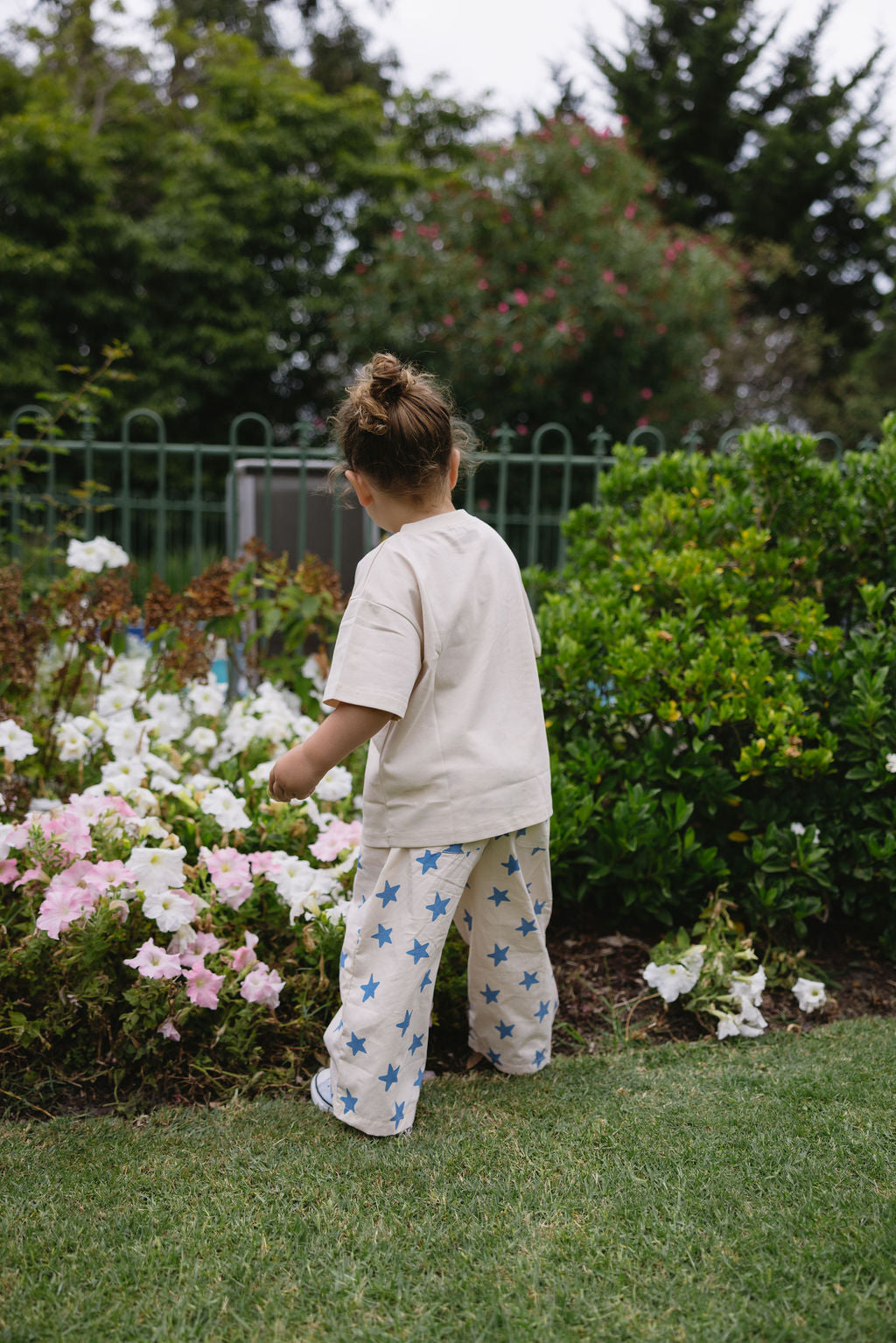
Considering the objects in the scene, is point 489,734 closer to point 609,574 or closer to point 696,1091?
point 696,1091

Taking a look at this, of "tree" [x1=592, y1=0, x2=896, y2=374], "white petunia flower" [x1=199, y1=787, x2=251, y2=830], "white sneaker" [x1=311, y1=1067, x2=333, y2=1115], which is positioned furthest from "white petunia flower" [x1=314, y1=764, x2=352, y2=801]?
"tree" [x1=592, y1=0, x2=896, y2=374]

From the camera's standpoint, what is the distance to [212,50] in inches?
592

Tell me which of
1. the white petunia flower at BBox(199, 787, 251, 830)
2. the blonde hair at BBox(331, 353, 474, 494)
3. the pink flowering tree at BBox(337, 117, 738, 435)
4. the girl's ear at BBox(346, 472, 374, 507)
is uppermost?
the pink flowering tree at BBox(337, 117, 738, 435)

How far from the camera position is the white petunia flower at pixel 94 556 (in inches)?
125

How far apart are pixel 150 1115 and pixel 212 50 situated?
56.1 ft

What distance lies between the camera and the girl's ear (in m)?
1.90

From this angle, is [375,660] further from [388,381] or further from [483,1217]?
[483,1217]

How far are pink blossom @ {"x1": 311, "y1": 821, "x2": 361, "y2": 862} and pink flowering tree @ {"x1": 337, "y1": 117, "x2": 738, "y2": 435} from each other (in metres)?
7.86

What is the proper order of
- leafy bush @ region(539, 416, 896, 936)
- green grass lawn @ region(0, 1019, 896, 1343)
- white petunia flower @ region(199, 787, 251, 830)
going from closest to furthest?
green grass lawn @ region(0, 1019, 896, 1343) → white petunia flower @ region(199, 787, 251, 830) → leafy bush @ region(539, 416, 896, 936)

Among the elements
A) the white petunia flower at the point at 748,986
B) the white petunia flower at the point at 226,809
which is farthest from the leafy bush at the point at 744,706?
the white petunia flower at the point at 226,809

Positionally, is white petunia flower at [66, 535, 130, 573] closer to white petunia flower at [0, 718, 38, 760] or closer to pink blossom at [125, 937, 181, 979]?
white petunia flower at [0, 718, 38, 760]

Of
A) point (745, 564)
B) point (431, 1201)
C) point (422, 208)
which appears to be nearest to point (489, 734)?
point (431, 1201)

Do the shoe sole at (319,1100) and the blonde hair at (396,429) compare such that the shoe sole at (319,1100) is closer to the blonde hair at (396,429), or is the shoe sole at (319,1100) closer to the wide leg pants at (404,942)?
the wide leg pants at (404,942)

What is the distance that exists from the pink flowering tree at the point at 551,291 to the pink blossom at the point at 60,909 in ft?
27.5
